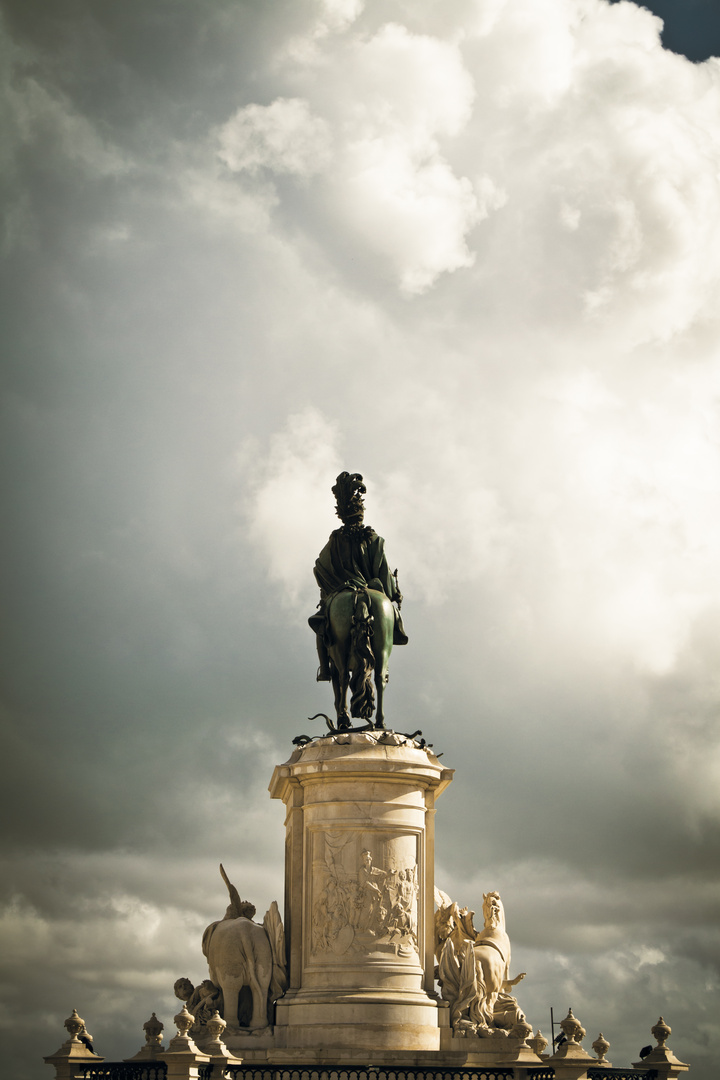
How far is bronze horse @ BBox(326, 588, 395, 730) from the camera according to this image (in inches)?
962

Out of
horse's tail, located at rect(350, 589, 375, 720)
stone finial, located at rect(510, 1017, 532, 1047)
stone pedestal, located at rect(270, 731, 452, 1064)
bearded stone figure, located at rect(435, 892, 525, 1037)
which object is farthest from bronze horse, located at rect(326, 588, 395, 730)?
stone finial, located at rect(510, 1017, 532, 1047)

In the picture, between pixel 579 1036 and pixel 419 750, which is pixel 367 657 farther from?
pixel 579 1036

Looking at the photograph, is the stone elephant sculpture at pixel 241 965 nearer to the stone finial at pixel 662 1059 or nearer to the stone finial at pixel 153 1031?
the stone finial at pixel 153 1031

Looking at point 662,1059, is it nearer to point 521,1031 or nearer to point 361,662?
point 521,1031

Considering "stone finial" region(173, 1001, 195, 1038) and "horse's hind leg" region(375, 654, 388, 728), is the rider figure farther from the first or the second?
"stone finial" region(173, 1001, 195, 1038)

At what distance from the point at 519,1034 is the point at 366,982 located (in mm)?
2528

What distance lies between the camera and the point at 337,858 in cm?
2242

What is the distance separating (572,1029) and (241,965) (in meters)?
5.21

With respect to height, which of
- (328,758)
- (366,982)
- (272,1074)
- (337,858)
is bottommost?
(272,1074)

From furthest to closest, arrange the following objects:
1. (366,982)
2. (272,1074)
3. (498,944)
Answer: (498,944)
(366,982)
(272,1074)

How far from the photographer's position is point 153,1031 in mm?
22469

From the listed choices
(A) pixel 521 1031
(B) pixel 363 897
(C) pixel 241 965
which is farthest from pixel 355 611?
(A) pixel 521 1031

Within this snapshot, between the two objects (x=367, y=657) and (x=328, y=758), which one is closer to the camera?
(x=328, y=758)

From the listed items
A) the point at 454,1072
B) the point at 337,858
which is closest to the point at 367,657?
the point at 337,858
